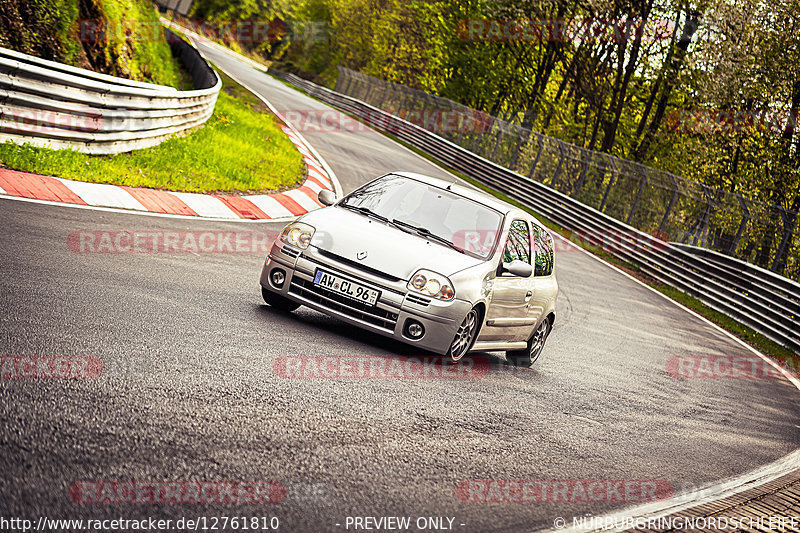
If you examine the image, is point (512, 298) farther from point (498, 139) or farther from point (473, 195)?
point (498, 139)

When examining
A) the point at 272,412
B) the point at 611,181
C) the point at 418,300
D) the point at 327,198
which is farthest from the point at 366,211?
the point at 611,181

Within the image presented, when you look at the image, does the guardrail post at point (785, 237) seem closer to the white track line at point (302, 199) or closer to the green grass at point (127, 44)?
the white track line at point (302, 199)

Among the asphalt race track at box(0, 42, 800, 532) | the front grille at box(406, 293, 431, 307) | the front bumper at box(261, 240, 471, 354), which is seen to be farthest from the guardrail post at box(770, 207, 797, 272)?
the front grille at box(406, 293, 431, 307)

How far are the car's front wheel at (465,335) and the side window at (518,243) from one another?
0.79 m

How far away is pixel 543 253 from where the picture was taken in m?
9.26

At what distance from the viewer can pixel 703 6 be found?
33.7 m

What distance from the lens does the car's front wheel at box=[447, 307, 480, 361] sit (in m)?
7.51

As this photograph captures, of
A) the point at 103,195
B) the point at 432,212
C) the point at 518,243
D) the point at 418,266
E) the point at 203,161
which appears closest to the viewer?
the point at 418,266

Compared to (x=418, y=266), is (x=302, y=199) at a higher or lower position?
lower

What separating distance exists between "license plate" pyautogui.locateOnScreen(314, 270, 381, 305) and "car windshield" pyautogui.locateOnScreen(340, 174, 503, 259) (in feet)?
3.30

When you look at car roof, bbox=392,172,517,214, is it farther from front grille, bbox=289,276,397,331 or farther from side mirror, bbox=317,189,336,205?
front grille, bbox=289,276,397,331

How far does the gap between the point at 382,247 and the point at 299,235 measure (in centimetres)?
→ 76

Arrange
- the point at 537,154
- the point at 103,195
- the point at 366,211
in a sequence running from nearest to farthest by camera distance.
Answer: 1. the point at 366,211
2. the point at 103,195
3. the point at 537,154

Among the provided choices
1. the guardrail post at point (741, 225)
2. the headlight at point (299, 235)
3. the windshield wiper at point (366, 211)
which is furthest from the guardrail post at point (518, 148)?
the headlight at point (299, 235)
